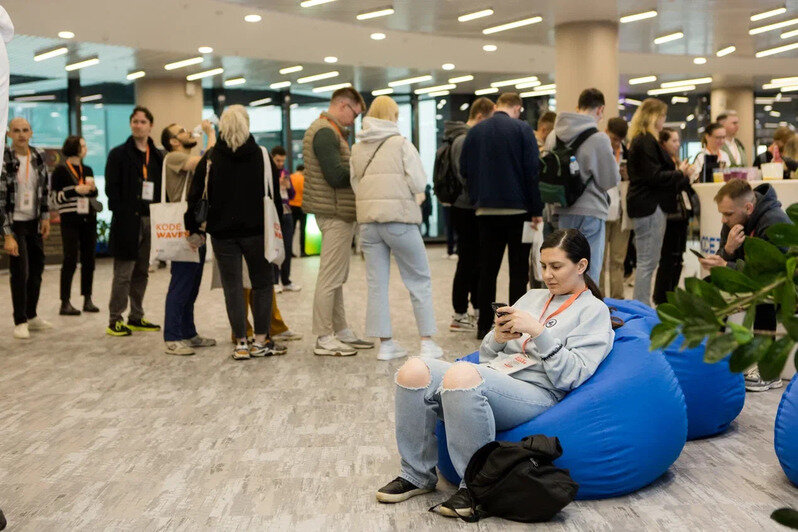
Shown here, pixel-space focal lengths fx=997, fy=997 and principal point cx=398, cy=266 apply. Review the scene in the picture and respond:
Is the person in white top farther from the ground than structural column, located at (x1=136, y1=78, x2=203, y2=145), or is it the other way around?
structural column, located at (x1=136, y1=78, x2=203, y2=145)

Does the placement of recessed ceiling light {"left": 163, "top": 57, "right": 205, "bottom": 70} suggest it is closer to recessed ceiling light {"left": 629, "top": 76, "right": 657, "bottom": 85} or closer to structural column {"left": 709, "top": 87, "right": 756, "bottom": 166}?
recessed ceiling light {"left": 629, "top": 76, "right": 657, "bottom": 85}

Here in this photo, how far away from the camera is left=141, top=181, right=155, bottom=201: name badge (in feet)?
24.3

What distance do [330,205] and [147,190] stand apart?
1721 mm

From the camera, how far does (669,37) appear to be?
14867mm

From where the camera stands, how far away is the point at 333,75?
18641 millimetres

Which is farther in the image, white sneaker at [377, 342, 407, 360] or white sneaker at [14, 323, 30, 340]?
white sneaker at [14, 323, 30, 340]

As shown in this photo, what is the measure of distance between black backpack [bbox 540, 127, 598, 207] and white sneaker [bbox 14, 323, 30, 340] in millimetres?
4008

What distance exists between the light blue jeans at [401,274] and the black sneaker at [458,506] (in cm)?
297

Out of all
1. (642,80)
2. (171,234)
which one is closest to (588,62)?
(171,234)

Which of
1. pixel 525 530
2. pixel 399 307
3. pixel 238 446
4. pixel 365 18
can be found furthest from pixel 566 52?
pixel 525 530

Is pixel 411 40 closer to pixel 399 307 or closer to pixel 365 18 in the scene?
pixel 365 18

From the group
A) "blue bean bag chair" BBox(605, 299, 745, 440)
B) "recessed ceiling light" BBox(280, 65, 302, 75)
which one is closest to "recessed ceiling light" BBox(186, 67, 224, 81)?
"recessed ceiling light" BBox(280, 65, 302, 75)

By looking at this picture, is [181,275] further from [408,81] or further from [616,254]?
[408,81]

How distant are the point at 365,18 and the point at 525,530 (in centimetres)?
1016
